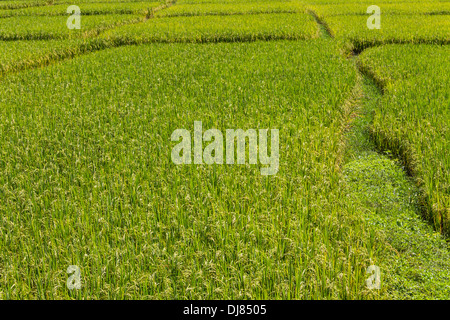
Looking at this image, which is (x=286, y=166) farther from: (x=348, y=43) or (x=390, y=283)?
(x=348, y=43)

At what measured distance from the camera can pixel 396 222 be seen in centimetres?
346

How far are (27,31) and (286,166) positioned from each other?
11.9 m

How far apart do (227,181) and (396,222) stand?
1.53 meters

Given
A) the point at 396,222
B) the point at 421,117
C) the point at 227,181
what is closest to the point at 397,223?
the point at 396,222

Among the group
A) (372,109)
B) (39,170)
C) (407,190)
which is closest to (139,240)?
(39,170)

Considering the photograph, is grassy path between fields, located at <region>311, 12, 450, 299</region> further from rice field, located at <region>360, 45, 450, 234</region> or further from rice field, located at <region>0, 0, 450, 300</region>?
rice field, located at <region>360, 45, 450, 234</region>

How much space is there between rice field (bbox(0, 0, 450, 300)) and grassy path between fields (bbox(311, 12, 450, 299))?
15mm

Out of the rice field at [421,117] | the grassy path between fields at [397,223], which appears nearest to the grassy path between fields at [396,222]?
the grassy path between fields at [397,223]

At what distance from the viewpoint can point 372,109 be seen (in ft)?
21.2

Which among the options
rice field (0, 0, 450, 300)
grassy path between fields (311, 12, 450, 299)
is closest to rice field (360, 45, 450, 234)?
rice field (0, 0, 450, 300)

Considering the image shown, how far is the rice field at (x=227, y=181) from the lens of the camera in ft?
8.08

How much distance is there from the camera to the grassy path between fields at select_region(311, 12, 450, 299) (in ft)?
8.84

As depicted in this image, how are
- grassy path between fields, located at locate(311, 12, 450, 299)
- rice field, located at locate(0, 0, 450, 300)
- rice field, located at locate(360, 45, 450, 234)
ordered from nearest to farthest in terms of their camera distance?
rice field, located at locate(0, 0, 450, 300) < grassy path between fields, located at locate(311, 12, 450, 299) < rice field, located at locate(360, 45, 450, 234)
